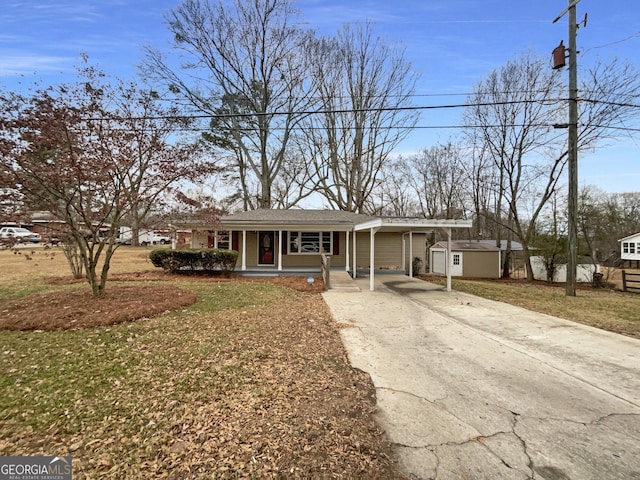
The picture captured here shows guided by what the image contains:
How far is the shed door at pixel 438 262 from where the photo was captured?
2141 centimetres

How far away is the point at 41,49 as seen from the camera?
7.76 metres

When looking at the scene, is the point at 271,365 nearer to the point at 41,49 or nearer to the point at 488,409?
the point at 488,409

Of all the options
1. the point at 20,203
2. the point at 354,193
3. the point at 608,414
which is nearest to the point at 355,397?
the point at 608,414

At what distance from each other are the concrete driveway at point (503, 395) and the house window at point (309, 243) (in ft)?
28.1

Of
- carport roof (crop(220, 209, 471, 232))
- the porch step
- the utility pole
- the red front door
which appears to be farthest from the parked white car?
the utility pole

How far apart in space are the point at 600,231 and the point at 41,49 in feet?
87.5

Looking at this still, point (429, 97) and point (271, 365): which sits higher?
point (429, 97)

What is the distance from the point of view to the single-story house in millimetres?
13648

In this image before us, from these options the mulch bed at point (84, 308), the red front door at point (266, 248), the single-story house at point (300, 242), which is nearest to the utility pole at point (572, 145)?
the single-story house at point (300, 242)

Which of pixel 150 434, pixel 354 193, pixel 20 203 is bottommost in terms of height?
pixel 150 434

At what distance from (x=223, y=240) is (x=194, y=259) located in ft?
7.74

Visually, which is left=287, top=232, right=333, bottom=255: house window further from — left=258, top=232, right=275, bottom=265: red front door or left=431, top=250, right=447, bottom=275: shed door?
left=431, top=250, right=447, bottom=275: shed door

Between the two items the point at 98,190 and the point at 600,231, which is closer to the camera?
the point at 98,190

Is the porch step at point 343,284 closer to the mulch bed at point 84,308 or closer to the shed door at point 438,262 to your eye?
the mulch bed at point 84,308
